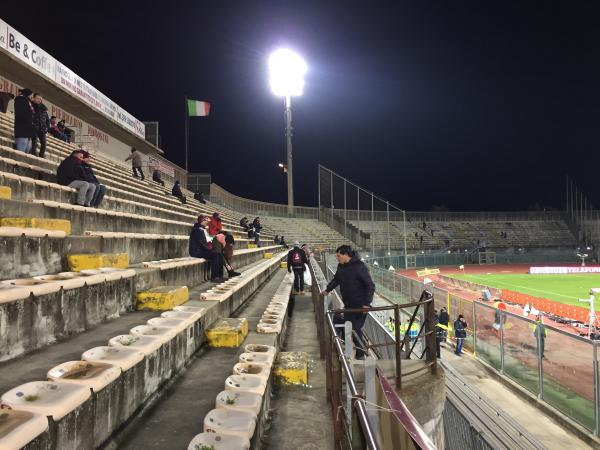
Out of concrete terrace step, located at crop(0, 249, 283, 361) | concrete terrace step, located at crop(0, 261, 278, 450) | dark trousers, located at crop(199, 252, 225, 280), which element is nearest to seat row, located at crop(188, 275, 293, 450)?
concrete terrace step, located at crop(0, 261, 278, 450)

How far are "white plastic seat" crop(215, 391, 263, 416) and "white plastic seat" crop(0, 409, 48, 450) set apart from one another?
0.94 metres

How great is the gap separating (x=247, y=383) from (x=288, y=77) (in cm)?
4109

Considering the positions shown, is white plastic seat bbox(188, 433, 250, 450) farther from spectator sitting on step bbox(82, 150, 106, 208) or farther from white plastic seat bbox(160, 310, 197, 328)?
spectator sitting on step bbox(82, 150, 106, 208)

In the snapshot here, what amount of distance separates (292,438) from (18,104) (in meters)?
6.98

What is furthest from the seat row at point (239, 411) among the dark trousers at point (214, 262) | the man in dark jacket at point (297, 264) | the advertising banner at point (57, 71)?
the advertising banner at point (57, 71)

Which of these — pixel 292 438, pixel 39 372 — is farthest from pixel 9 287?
pixel 292 438

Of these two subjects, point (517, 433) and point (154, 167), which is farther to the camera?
point (154, 167)

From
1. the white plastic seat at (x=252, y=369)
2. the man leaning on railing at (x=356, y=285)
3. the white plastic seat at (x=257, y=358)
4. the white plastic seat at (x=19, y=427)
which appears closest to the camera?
the white plastic seat at (x=19, y=427)

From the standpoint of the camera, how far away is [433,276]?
31.3 m

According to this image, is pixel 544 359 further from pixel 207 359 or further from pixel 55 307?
pixel 55 307

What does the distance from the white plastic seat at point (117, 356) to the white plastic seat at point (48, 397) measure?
297 mm

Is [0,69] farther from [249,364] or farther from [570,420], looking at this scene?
[570,420]

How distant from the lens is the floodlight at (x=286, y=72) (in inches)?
1576

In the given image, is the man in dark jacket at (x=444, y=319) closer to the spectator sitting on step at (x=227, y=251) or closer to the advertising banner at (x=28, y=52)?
the spectator sitting on step at (x=227, y=251)
